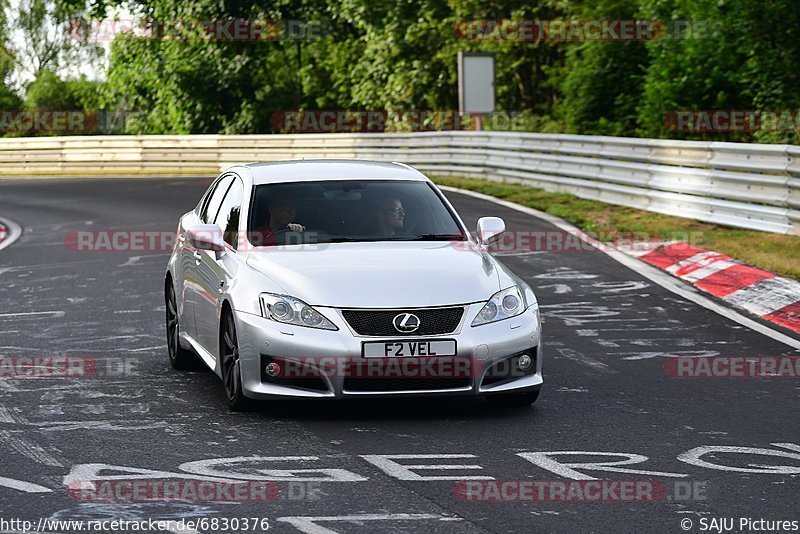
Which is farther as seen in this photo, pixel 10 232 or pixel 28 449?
pixel 10 232

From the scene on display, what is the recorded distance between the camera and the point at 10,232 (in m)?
22.2

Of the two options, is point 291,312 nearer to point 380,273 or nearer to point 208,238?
point 380,273

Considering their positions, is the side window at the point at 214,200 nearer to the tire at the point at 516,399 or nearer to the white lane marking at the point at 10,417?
the white lane marking at the point at 10,417

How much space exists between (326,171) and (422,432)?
2.56m

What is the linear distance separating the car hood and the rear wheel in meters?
0.66

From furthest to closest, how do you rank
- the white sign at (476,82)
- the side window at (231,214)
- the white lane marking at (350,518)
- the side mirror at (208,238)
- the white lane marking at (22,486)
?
the white sign at (476,82), the side window at (231,214), the side mirror at (208,238), the white lane marking at (22,486), the white lane marking at (350,518)

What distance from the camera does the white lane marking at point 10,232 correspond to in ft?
67.3

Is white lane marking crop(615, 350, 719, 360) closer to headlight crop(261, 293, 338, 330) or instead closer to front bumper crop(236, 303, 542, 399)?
front bumper crop(236, 303, 542, 399)

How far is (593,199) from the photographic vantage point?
2292 centimetres

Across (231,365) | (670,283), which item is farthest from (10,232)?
(231,365)

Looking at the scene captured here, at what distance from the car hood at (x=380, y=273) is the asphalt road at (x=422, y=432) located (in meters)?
0.72

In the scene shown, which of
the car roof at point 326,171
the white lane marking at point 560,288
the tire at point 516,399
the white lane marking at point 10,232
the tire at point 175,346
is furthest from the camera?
the white lane marking at point 10,232

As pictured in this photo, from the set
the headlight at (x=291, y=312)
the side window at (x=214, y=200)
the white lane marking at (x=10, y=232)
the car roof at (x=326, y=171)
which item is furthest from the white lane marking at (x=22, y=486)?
the white lane marking at (x=10, y=232)

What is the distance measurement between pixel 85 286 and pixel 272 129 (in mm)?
34219
